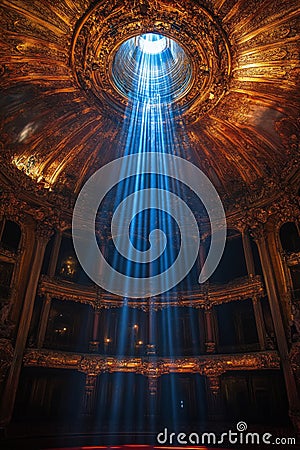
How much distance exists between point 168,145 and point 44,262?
31.3 ft

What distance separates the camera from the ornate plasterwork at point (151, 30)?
1119cm

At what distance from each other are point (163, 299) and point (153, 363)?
3.36 meters

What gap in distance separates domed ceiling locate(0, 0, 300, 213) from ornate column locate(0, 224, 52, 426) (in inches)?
122

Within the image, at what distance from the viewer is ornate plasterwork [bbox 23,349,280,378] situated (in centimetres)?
1267

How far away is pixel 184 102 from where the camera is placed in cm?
1442

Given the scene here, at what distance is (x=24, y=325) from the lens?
13.1 m

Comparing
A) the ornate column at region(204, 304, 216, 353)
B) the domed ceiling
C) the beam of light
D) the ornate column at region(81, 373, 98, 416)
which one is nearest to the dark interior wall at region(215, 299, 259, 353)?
the ornate column at region(204, 304, 216, 353)

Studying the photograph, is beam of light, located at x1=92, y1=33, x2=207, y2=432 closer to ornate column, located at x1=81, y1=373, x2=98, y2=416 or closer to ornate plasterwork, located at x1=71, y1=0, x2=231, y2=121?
ornate column, located at x1=81, y1=373, x2=98, y2=416
